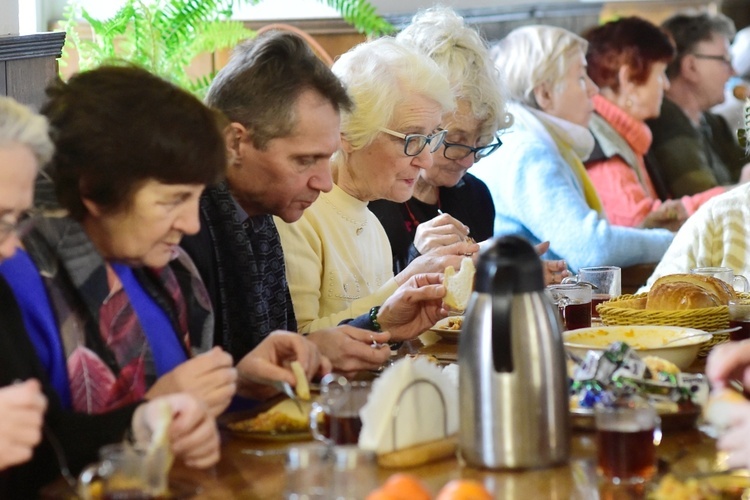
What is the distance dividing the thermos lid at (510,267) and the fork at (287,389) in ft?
1.41

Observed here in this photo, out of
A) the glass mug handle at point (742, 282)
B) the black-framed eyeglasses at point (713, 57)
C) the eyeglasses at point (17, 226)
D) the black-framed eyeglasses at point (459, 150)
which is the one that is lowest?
the glass mug handle at point (742, 282)

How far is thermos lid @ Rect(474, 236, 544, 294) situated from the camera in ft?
4.97

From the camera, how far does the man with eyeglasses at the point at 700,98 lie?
20.7ft

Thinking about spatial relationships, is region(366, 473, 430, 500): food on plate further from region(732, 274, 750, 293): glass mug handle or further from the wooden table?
region(732, 274, 750, 293): glass mug handle

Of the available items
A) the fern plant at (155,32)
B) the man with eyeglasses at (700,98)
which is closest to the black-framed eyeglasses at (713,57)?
the man with eyeglasses at (700,98)

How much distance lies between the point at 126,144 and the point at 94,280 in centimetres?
22

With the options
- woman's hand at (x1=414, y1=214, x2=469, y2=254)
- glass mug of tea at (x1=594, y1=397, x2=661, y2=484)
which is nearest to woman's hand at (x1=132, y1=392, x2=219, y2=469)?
glass mug of tea at (x1=594, y1=397, x2=661, y2=484)

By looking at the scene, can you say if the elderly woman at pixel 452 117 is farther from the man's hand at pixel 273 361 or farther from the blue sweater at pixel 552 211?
the man's hand at pixel 273 361

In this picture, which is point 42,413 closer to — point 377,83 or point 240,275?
point 240,275

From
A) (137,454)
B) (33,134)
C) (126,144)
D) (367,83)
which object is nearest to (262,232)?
(367,83)

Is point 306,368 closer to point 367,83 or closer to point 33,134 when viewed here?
point 33,134

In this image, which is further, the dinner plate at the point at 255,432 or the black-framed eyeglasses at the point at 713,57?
the black-framed eyeglasses at the point at 713,57

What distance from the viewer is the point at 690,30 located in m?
6.75

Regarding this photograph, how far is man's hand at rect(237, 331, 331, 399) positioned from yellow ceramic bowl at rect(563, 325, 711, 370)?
0.46m
